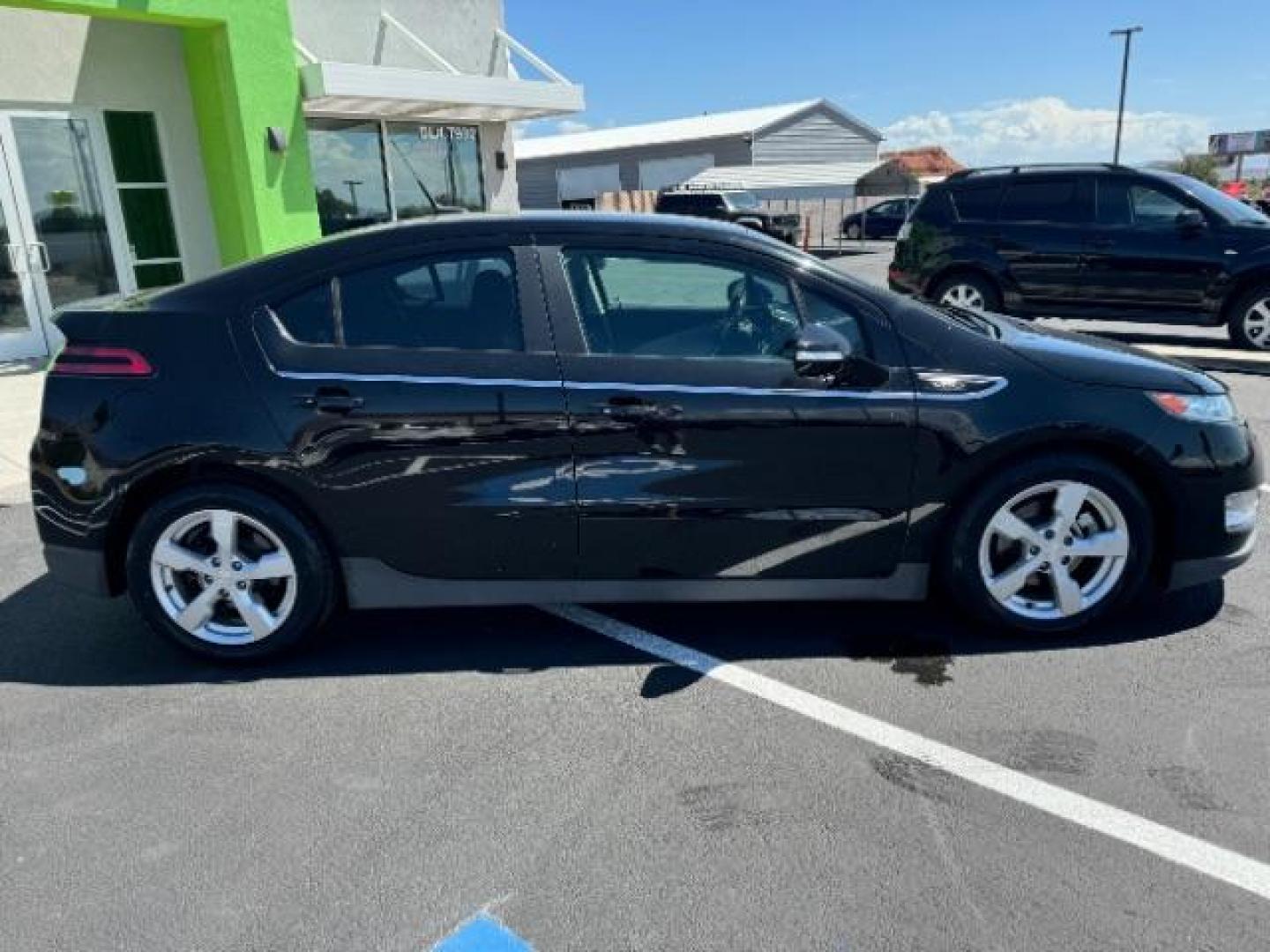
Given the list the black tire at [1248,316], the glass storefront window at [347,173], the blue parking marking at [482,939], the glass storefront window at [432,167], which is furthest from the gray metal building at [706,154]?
the blue parking marking at [482,939]

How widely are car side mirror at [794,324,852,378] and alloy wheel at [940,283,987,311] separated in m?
7.41

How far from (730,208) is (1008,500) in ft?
83.0

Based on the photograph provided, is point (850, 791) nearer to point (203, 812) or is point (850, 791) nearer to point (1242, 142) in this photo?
point (203, 812)

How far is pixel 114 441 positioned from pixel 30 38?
25.8ft

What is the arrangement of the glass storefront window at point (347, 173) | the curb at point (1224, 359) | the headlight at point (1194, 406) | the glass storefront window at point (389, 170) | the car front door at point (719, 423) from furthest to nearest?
the glass storefront window at point (389, 170)
the glass storefront window at point (347, 173)
the curb at point (1224, 359)
the headlight at point (1194, 406)
the car front door at point (719, 423)

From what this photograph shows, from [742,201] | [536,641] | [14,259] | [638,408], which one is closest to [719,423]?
[638,408]

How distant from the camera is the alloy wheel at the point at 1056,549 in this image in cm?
340

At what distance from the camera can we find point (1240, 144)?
64.2 m

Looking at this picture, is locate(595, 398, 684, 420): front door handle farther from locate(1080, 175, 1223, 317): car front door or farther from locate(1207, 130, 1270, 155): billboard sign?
locate(1207, 130, 1270, 155): billboard sign

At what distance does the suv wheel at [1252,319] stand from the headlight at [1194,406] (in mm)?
6825

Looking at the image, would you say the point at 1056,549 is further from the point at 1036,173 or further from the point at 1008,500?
the point at 1036,173

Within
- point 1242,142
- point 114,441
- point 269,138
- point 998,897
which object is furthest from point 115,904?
point 1242,142

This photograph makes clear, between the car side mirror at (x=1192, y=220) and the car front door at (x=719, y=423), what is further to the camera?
the car side mirror at (x=1192, y=220)

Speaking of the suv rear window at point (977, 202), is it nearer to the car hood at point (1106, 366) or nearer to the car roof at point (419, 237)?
the car hood at point (1106, 366)
